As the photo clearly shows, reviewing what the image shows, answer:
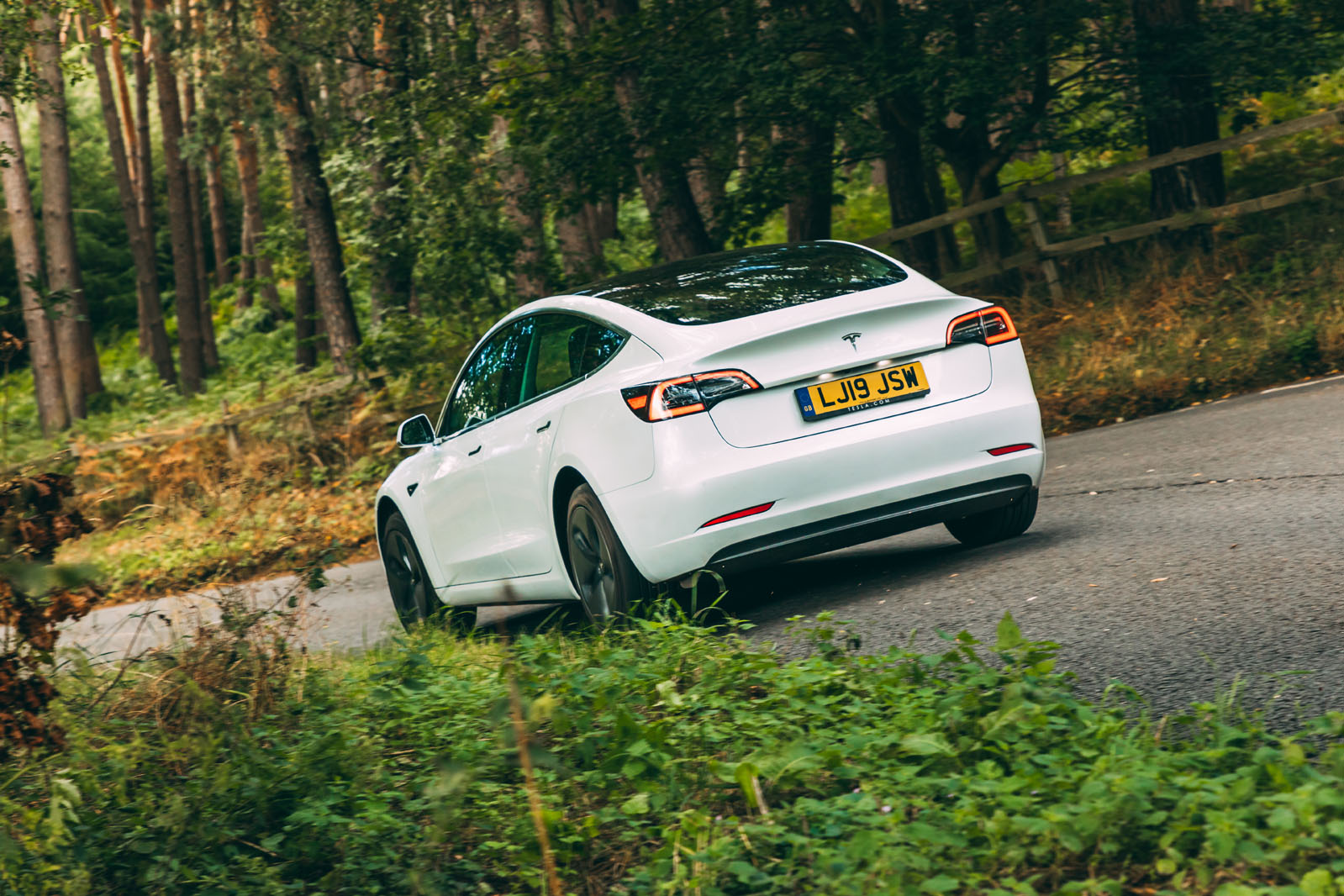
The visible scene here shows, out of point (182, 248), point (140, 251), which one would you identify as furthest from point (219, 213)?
point (182, 248)

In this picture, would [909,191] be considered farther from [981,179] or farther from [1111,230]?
[1111,230]

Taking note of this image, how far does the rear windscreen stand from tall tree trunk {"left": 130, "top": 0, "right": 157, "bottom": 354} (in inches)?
1123

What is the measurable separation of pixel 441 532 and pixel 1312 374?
7.01m

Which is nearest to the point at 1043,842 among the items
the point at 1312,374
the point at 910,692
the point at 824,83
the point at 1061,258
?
the point at 910,692

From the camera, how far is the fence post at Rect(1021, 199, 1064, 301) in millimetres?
14125

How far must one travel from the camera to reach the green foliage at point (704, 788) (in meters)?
2.71

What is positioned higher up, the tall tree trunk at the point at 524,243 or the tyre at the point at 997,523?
the tall tree trunk at the point at 524,243

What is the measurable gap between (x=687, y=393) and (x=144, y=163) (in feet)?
108

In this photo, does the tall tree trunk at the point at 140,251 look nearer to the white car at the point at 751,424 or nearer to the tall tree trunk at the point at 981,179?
the tall tree trunk at the point at 981,179

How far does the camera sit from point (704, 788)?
345cm

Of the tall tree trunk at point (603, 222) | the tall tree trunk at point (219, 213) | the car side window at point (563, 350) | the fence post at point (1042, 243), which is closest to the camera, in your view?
the car side window at point (563, 350)

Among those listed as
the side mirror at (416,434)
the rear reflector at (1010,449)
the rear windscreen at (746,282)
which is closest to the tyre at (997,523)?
the rear reflector at (1010,449)

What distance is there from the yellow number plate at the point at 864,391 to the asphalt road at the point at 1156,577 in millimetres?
859

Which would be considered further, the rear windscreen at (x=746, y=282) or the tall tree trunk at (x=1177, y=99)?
the tall tree trunk at (x=1177, y=99)
